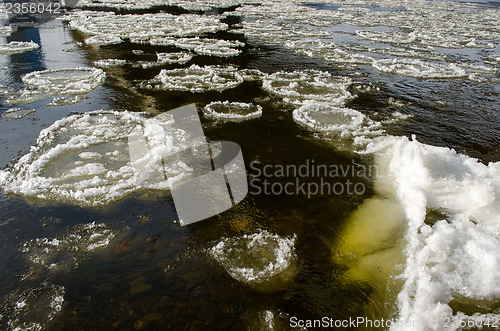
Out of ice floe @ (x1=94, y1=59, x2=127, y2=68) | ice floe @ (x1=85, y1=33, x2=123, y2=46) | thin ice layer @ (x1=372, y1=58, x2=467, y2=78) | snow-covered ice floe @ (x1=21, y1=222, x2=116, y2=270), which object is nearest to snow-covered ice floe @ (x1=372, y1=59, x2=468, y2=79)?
thin ice layer @ (x1=372, y1=58, x2=467, y2=78)

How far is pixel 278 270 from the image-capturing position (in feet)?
8.69

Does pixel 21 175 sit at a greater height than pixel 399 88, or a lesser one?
lesser

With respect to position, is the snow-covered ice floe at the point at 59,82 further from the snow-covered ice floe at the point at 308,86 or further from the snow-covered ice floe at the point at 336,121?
the snow-covered ice floe at the point at 336,121

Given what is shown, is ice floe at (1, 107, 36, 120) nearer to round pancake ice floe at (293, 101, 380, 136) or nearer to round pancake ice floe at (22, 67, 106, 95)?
round pancake ice floe at (22, 67, 106, 95)

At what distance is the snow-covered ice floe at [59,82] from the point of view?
626 centimetres

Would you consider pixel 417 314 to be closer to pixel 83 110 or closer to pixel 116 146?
pixel 116 146

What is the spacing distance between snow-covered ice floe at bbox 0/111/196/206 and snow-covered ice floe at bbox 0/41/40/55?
678cm

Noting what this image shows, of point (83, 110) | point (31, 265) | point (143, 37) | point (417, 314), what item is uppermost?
point (143, 37)

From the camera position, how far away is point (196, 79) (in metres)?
7.18

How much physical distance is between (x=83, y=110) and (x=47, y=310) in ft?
14.0

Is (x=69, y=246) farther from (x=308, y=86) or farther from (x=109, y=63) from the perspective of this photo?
(x=109, y=63)

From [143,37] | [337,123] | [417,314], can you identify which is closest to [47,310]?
[417,314]

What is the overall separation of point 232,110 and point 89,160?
2639 mm

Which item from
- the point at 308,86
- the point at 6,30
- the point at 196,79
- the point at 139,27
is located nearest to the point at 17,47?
the point at 6,30
